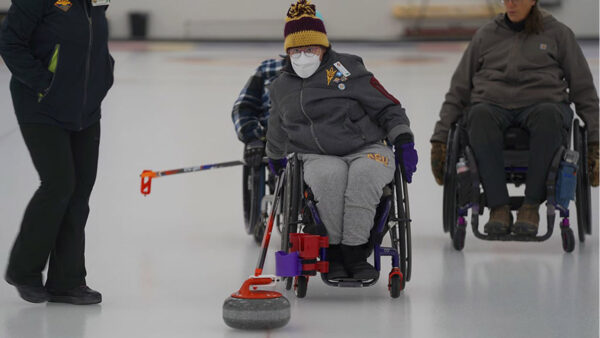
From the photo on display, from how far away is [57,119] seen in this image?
3.09 m

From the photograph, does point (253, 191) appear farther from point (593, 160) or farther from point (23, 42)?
point (23, 42)

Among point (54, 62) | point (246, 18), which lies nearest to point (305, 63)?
point (54, 62)

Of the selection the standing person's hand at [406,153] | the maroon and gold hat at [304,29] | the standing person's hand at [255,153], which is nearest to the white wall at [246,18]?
the standing person's hand at [255,153]

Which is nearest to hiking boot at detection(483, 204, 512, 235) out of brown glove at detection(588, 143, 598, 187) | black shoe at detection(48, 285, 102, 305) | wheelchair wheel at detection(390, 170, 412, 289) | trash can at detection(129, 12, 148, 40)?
brown glove at detection(588, 143, 598, 187)

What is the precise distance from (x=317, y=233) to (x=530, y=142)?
1.22 meters

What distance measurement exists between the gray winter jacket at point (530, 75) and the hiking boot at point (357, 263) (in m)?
1.12

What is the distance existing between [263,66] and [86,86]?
126cm

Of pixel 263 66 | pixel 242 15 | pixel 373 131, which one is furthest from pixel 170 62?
pixel 373 131

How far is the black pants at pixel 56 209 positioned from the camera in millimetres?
3102

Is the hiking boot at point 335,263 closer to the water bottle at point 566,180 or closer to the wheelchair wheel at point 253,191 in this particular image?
the wheelchair wheel at point 253,191

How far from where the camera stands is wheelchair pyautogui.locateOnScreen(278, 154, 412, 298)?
322 cm

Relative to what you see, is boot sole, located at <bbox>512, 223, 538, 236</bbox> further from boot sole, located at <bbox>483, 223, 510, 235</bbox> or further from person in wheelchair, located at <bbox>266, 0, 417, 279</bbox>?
person in wheelchair, located at <bbox>266, 0, 417, 279</bbox>

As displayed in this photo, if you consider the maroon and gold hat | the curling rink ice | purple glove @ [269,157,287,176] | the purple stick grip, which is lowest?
the curling rink ice

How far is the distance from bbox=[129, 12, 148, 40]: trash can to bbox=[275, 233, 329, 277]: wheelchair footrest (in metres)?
13.6
